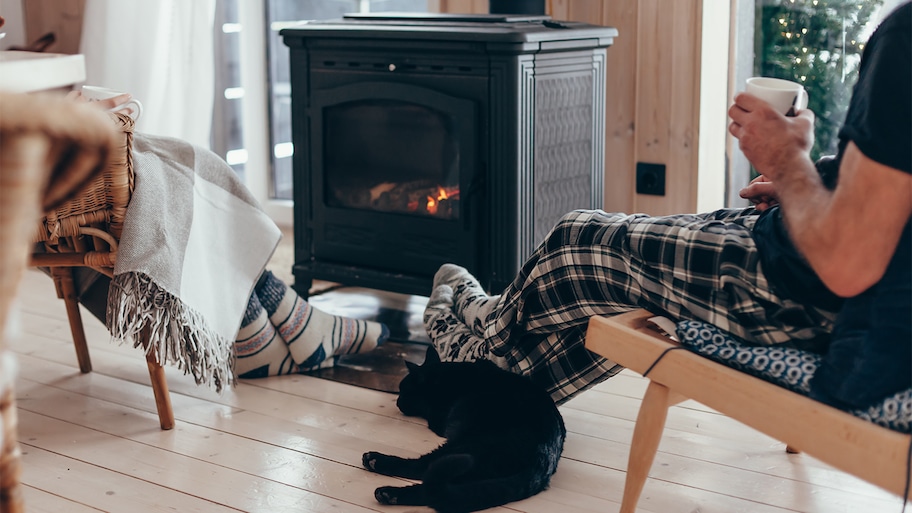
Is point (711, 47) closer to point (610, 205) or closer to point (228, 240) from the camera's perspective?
point (610, 205)

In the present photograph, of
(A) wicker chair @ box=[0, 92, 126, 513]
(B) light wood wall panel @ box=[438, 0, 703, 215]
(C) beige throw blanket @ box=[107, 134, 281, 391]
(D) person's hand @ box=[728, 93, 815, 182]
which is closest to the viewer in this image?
(A) wicker chair @ box=[0, 92, 126, 513]

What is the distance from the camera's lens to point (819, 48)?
2660 millimetres

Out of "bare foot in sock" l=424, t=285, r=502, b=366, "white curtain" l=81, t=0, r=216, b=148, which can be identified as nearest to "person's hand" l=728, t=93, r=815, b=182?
"bare foot in sock" l=424, t=285, r=502, b=366

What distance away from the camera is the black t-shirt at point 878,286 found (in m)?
1.09

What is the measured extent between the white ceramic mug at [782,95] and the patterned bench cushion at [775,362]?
322 mm

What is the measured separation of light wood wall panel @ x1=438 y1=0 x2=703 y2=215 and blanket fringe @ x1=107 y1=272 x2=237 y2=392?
1.35 m

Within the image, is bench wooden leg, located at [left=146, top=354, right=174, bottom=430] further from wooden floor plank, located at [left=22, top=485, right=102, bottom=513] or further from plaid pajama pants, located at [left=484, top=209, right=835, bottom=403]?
plaid pajama pants, located at [left=484, top=209, right=835, bottom=403]

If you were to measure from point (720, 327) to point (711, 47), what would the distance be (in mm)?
1414

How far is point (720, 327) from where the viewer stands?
4.57ft

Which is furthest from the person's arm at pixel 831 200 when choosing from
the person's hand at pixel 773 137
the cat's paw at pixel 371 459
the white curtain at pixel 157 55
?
the white curtain at pixel 157 55

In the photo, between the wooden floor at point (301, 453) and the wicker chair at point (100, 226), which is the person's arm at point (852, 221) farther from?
the wicker chair at point (100, 226)

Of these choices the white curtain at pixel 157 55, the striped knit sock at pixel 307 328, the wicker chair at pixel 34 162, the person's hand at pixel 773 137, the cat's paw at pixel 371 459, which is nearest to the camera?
the wicker chair at pixel 34 162

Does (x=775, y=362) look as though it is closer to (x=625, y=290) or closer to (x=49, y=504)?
(x=625, y=290)

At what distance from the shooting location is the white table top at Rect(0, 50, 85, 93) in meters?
0.94
